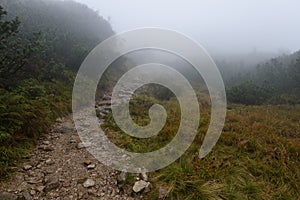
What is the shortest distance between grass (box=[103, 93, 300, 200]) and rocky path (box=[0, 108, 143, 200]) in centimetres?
85

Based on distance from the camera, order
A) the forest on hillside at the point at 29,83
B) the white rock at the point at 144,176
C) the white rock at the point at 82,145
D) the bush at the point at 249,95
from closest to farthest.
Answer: the white rock at the point at 144,176
the forest on hillside at the point at 29,83
the white rock at the point at 82,145
the bush at the point at 249,95

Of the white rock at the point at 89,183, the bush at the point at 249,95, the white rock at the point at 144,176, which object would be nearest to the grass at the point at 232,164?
the white rock at the point at 144,176

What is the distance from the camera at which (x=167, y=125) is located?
6914 mm

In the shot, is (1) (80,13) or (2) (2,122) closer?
(2) (2,122)

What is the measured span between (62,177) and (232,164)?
3.51 metres

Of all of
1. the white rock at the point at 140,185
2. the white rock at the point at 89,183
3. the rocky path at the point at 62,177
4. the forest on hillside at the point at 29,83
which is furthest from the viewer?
the forest on hillside at the point at 29,83

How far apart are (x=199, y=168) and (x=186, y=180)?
0.54 meters

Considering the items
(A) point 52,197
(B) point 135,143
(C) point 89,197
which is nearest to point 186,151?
(B) point 135,143

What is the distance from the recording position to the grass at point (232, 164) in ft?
13.4

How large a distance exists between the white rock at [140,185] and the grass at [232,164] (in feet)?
0.49

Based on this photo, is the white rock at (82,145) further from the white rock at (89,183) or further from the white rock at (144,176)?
the white rock at (144,176)

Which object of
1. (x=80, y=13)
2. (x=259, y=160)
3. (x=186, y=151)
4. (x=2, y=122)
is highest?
(x=80, y=13)

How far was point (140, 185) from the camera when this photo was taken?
415 centimetres

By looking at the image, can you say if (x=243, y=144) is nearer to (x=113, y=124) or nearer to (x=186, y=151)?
(x=186, y=151)
